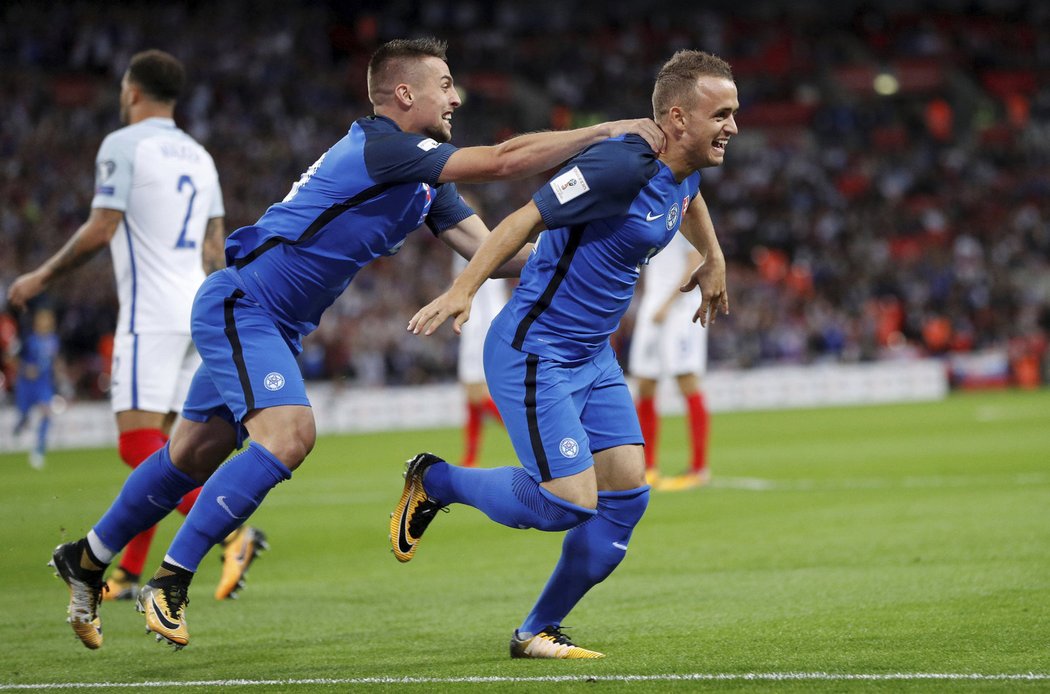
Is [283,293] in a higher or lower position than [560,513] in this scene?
higher

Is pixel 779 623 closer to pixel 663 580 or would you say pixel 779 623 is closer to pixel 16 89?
pixel 663 580

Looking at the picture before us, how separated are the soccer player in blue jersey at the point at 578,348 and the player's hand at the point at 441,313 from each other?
0.06 m

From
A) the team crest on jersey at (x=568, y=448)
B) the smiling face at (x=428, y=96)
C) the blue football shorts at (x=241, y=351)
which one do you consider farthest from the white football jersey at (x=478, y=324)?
the team crest on jersey at (x=568, y=448)

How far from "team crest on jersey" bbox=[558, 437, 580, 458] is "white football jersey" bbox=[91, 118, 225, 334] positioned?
106 inches

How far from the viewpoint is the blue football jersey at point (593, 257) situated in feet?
15.8

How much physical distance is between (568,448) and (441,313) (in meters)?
0.76

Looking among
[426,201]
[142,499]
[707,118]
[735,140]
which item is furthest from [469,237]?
[735,140]

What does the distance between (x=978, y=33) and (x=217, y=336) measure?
141ft

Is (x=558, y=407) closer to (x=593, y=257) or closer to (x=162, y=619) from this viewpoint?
(x=593, y=257)

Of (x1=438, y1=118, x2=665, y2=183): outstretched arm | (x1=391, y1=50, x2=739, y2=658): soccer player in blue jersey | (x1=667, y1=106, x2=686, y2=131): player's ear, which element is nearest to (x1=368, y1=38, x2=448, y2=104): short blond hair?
(x1=438, y1=118, x2=665, y2=183): outstretched arm

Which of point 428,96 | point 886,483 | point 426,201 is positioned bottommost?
point 886,483

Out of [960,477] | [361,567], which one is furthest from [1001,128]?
[361,567]

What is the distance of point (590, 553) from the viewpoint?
16.9 feet

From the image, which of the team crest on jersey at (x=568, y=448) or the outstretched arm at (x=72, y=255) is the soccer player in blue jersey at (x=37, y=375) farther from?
the team crest on jersey at (x=568, y=448)
